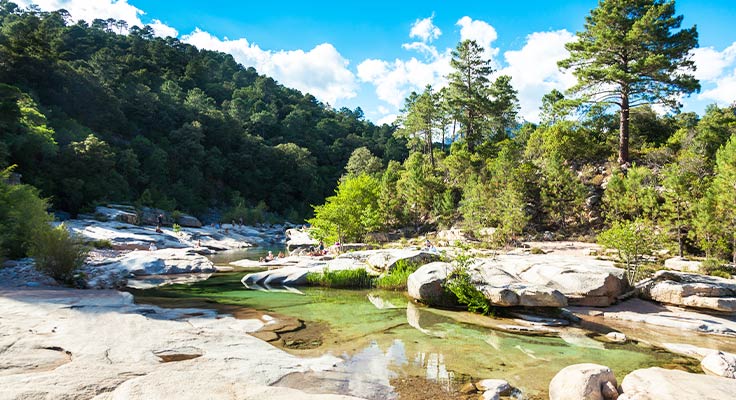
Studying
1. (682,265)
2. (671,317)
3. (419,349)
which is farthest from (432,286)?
(682,265)

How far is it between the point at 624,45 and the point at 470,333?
2763 centimetres

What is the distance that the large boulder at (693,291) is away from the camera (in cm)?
1262

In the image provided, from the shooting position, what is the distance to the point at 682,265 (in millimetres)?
16703

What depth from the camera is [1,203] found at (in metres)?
17.0

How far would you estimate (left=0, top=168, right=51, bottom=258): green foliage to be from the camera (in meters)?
17.3

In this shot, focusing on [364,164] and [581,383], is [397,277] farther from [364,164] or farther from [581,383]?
[364,164]

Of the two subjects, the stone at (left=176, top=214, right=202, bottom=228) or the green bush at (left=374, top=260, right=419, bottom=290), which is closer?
the green bush at (left=374, top=260, right=419, bottom=290)

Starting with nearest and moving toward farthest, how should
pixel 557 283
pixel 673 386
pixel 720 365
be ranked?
pixel 673 386, pixel 720 365, pixel 557 283

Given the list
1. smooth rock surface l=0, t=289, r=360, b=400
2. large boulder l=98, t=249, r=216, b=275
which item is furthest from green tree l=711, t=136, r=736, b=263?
large boulder l=98, t=249, r=216, b=275

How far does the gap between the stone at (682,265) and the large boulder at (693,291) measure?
238 cm

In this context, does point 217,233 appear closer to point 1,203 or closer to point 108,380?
point 1,203

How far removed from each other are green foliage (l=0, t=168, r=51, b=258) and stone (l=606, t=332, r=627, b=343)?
71.5 feet

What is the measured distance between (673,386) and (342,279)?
44.1ft

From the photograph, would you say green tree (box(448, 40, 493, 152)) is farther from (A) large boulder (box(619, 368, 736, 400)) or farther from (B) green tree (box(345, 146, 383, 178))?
(A) large boulder (box(619, 368, 736, 400))
